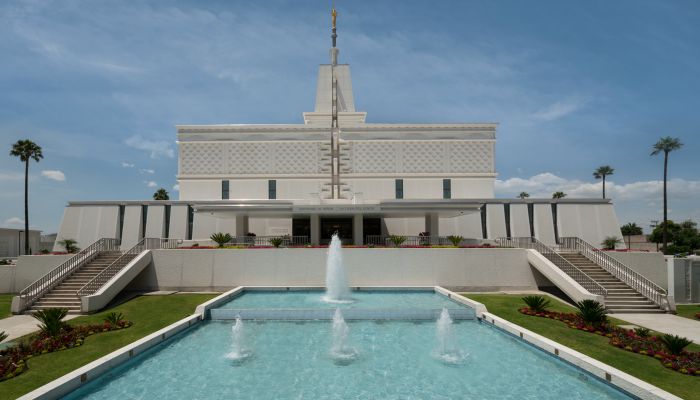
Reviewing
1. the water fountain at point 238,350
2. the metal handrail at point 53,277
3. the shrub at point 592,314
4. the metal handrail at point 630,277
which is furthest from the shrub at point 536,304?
the metal handrail at point 53,277

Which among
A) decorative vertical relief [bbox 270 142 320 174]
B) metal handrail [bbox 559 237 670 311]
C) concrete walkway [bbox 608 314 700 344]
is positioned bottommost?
concrete walkway [bbox 608 314 700 344]

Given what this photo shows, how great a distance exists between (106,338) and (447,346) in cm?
1171

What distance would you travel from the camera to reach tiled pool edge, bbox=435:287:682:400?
26.5ft

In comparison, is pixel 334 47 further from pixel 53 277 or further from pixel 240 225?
pixel 53 277

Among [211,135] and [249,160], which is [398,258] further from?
[211,135]

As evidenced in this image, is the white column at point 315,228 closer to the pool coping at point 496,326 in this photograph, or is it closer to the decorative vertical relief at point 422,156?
the pool coping at point 496,326

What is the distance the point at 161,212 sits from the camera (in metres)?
31.5

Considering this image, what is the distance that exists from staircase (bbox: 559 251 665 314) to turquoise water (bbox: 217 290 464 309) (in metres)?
→ 7.42

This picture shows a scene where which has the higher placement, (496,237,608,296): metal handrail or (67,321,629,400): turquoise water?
(496,237,608,296): metal handrail

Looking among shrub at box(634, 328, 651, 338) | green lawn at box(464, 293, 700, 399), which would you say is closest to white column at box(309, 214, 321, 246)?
green lawn at box(464, 293, 700, 399)

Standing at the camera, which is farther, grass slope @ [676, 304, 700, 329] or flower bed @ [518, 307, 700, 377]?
grass slope @ [676, 304, 700, 329]

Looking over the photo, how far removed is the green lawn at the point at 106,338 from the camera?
888 centimetres

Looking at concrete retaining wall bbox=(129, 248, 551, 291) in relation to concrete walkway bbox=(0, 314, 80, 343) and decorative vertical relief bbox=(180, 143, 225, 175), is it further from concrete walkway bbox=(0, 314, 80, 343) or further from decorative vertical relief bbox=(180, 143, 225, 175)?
decorative vertical relief bbox=(180, 143, 225, 175)

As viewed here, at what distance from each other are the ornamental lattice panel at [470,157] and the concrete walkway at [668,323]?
2285cm
